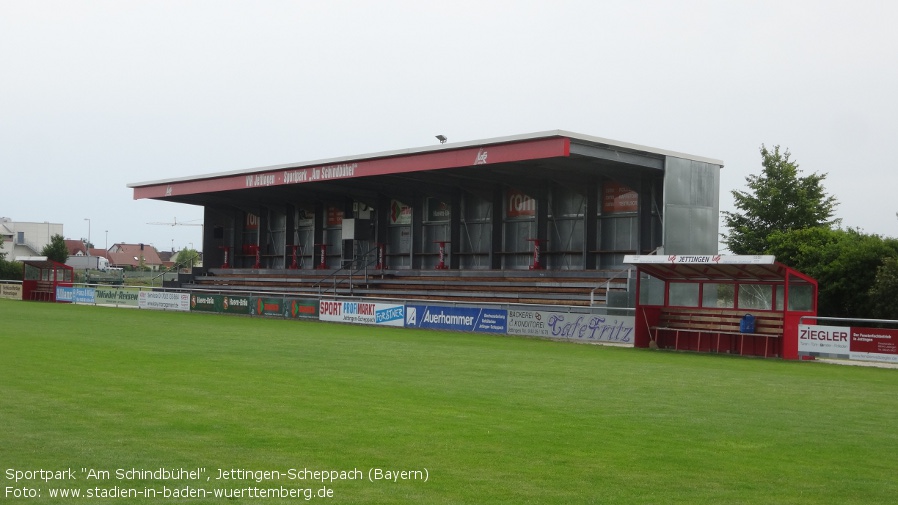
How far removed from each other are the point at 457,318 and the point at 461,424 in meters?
23.4

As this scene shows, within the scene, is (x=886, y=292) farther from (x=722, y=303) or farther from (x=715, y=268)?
(x=715, y=268)

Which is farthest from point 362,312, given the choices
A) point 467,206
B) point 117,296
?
point 117,296

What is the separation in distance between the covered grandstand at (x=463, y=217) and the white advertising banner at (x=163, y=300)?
5.08 metres

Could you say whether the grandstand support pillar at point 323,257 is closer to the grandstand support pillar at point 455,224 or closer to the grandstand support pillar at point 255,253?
the grandstand support pillar at point 255,253

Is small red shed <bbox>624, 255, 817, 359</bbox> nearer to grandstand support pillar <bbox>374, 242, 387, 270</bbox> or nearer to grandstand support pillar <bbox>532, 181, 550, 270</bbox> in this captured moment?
grandstand support pillar <bbox>532, 181, 550, 270</bbox>

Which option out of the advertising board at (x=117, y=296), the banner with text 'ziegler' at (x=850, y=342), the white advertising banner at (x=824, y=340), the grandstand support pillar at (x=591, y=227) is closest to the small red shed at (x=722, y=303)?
the white advertising banner at (x=824, y=340)

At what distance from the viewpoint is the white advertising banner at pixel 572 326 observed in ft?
95.6

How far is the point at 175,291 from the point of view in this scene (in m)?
50.7

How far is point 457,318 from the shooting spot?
3456 cm

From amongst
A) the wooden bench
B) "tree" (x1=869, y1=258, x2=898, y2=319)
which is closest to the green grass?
the wooden bench

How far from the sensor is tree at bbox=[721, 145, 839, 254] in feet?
188

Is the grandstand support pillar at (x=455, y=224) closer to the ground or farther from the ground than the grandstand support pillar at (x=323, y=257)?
farther from the ground

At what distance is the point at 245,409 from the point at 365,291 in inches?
1315

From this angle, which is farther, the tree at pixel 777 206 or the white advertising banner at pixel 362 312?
the tree at pixel 777 206
